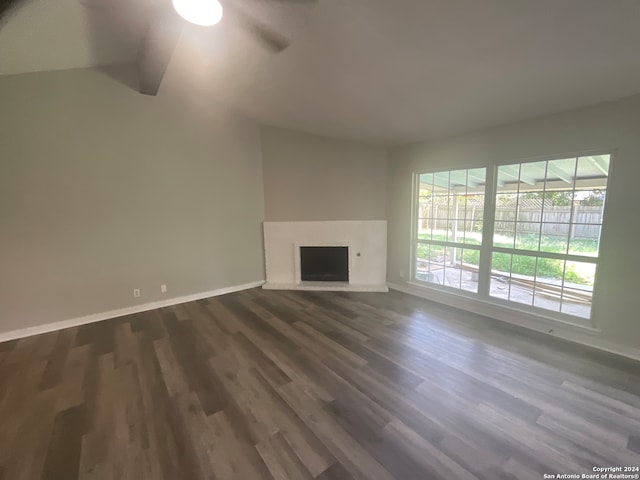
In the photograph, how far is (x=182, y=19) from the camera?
7.59ft

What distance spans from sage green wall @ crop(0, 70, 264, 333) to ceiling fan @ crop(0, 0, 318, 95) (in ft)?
3.22

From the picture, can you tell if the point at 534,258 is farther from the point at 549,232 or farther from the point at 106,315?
the point at 106,315

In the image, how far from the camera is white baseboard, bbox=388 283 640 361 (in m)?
2.68

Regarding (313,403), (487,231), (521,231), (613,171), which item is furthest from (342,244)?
(613,171)

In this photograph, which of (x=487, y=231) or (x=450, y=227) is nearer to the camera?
(x=487, y=231)

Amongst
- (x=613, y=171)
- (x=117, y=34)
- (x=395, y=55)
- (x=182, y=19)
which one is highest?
(x=117, y=34)

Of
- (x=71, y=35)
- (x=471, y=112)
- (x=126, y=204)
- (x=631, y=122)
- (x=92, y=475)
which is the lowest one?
(x=92, y=475)

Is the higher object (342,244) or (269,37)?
(269,37)

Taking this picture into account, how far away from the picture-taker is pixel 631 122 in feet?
8.00

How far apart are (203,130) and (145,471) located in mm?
4074

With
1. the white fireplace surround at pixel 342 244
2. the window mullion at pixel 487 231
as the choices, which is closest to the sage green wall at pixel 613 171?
the window mullion at pixel 487 231

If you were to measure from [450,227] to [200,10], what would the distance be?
151 inches

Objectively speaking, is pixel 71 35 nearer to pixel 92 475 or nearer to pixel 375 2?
pixel 375 2

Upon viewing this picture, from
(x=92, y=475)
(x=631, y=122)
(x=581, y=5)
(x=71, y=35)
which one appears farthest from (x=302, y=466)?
(x=71, y=35)
